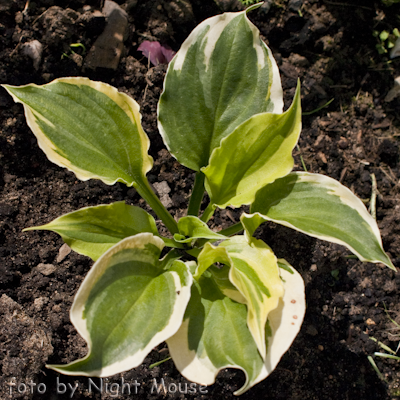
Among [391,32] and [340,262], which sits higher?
[391,32]

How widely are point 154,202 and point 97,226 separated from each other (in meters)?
0.31

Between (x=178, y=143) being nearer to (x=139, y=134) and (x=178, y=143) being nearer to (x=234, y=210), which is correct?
(x=139, y=134)

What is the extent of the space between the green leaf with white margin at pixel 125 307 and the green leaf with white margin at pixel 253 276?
0.14 m

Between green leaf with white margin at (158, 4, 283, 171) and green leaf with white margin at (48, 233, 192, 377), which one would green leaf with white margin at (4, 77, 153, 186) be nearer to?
green leaf with white margin at (158, 4, 283, 171)

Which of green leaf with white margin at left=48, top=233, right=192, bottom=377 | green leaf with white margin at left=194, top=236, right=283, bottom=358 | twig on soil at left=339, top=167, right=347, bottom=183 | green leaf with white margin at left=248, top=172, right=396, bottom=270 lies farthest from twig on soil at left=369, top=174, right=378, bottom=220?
green leaf with white margin at left=48, top=233, right=192, bottom=377

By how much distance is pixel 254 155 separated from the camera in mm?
1252

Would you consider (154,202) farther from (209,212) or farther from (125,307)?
(125,307)

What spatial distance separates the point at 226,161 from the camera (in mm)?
1262

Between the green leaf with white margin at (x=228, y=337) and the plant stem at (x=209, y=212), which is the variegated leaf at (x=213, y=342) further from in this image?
the plant stem at (x=209, y=212)

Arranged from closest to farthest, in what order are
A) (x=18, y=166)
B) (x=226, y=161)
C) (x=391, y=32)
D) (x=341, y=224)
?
(x=341, y=224), (x=226, y=161), (x=18, y=166), (x=391, y=32)

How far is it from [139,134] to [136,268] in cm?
45

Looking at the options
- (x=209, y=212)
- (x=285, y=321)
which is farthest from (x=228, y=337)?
(x=209, y=212)

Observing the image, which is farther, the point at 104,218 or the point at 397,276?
the point at 397,276

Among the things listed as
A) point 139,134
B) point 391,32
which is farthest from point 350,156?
point 139,134
